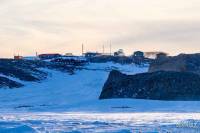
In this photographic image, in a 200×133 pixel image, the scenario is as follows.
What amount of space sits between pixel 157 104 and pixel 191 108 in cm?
194

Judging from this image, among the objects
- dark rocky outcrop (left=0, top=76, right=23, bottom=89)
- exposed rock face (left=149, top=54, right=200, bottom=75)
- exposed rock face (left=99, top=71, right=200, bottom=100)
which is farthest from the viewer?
exposed rock face (left=149, top=54, right=200, bottom=75)

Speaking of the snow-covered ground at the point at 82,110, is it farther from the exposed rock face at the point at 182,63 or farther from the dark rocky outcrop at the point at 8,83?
the exposed rock face at the point at 182,63

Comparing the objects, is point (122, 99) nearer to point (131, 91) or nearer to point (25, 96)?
point (131, 91)

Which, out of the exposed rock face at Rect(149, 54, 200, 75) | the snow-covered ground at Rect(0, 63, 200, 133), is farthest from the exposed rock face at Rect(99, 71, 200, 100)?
the exposed rock face at Rect(149, 54, 200, 75)

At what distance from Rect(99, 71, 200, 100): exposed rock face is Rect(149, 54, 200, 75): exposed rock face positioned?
19.4ft

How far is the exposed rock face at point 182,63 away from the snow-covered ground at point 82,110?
392 centimetres

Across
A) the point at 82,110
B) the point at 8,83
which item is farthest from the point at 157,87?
the point at 8,83

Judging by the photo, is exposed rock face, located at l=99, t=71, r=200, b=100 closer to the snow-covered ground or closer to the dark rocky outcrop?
the snow-covered ground

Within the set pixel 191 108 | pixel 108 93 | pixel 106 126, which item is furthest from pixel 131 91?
pixel 106 126

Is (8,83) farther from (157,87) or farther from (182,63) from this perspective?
(182,63)

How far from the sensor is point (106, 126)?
1444 cm

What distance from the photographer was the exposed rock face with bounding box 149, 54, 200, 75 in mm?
35241

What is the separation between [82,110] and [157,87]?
6816 mm

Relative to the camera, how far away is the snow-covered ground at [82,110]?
14195mm
